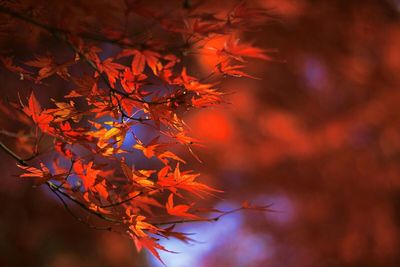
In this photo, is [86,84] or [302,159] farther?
[302,159]

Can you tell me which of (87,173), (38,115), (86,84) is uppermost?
(86,84)

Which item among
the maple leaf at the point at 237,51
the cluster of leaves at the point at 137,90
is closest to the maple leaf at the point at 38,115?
the cluster of leaves at the point at 137,90

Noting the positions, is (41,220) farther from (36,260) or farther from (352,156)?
(352,156)

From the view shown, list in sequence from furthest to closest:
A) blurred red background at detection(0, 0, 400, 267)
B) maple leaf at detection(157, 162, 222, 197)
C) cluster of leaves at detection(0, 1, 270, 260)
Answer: blurred red background at detection(0, 0, 400, 267)
maple leaf at detection(157, 162, 222, 197)
cluster of leaves at detection(0, 1, 270, 260)

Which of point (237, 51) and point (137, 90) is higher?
point (237, 51)

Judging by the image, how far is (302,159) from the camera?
391cm

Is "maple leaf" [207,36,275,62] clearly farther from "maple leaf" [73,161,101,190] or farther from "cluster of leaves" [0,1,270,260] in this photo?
"maple leaf" [73,161,101,190]

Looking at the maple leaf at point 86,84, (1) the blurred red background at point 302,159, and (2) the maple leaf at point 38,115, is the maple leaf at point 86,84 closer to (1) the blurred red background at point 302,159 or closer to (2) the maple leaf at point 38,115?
(2) the maple leaf at point 38,115

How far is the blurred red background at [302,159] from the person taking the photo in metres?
3.33

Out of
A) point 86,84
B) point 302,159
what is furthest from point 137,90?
point 302,159

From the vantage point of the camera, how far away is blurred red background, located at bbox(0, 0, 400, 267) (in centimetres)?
333

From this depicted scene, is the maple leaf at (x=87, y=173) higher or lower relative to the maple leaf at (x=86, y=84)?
lower

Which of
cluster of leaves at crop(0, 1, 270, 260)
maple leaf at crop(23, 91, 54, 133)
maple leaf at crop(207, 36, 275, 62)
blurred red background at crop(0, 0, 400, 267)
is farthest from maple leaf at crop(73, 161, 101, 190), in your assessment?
blurred red background at crop(0, 0, 400, 267)

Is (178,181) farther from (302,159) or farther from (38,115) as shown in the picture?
(302,159)
